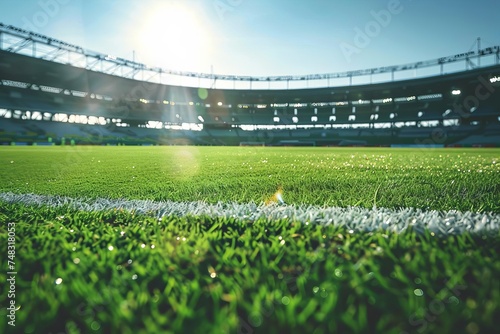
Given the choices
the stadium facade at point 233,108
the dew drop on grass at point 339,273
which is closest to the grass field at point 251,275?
the dew drop on grass at point 339,273

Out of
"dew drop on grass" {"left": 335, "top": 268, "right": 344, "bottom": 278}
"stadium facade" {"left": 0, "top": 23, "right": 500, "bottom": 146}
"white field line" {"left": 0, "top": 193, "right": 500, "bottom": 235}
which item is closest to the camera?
"dew drop on grass" {"left": 335, "top": 268, "right": 344, "bottom": 278}

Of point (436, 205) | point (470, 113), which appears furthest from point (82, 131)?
point (470, 113)

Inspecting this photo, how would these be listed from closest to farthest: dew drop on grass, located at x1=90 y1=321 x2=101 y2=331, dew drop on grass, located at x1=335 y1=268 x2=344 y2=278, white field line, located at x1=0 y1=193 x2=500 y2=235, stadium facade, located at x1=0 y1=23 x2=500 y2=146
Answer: dew drop on grass, located at x1=90 y1=321 x2=101 y2=331, dew drop on grass, located at x1=335 y1=268 x2=344 y2=278, white field line, located at x1=0 y1=193 x2=500 y2=235, stadium facade, located at x1=0 y1=23 x2=500 y2=146

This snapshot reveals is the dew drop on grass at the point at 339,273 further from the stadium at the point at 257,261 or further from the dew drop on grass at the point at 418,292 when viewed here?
the dew drop on grass at the point at 418,292

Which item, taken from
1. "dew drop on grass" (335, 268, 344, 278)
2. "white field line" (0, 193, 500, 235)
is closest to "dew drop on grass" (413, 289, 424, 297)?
"dew drop on grass" (335, 268, 344, 278)

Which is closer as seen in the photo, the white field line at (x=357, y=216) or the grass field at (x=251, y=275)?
the grass field at (x=251, y=275)

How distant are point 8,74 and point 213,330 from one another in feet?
162

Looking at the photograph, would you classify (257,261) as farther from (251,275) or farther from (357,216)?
(357,216)

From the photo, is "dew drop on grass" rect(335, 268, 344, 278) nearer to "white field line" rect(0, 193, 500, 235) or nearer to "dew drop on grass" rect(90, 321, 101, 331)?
"white field line" rect(0, 193, 500, 235)

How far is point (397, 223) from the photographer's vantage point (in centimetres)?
152

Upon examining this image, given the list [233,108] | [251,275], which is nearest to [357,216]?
[251,275]

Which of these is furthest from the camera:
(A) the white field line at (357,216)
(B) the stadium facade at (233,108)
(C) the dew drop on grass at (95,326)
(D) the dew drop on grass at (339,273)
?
(B) the stadium facade at (233,108)

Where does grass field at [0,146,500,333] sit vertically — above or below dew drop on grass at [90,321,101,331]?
above

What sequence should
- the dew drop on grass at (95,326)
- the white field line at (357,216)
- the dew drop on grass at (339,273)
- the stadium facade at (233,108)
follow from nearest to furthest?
the dew drop on grass at (95,326) < the dew drop on grass at (339,273) < the white field line at (357,216) < the stadium facade at (233,108)
